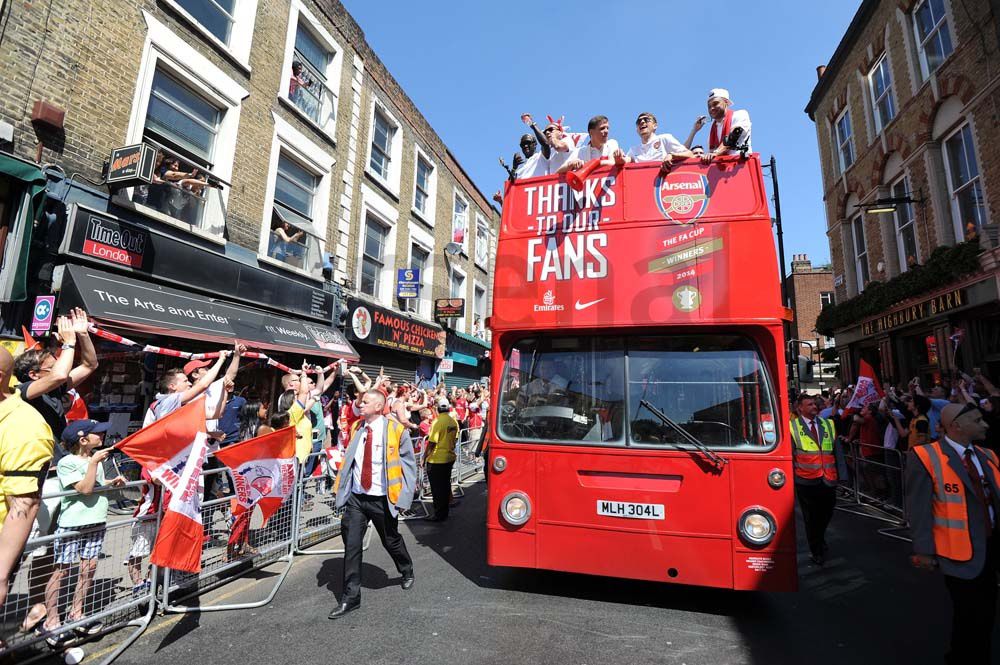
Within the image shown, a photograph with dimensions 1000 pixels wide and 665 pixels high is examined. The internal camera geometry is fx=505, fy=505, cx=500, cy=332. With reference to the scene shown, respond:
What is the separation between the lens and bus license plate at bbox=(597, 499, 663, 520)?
13.1 ft

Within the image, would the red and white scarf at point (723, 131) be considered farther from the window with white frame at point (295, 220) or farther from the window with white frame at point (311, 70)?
the window with white frame at point (311, 70)

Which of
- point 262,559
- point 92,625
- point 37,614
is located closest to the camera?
point 37,614

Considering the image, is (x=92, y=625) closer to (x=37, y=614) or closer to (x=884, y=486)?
(x=37, y=614)

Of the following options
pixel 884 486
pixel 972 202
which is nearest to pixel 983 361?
pixel 972 202

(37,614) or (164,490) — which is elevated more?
(164,490)

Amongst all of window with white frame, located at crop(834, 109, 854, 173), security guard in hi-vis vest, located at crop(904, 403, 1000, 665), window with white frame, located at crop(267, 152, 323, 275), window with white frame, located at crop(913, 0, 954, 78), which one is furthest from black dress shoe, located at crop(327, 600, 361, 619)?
window with white frame, located at crop(834, 109, 854, 173)

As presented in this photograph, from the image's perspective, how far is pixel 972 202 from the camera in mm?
10922

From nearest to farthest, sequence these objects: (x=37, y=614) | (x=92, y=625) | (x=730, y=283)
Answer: (x=37, y=614) → (x=92, y=625) → (x=730, y=283)

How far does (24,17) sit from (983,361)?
17.2 metres

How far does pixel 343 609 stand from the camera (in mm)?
3975

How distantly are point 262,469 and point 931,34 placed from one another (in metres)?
16.5

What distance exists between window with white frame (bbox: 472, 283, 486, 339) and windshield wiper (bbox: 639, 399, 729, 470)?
19397mm

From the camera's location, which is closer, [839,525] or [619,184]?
[619,184]

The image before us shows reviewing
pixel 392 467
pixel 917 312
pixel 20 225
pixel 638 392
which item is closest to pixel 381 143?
pixel 20 225
